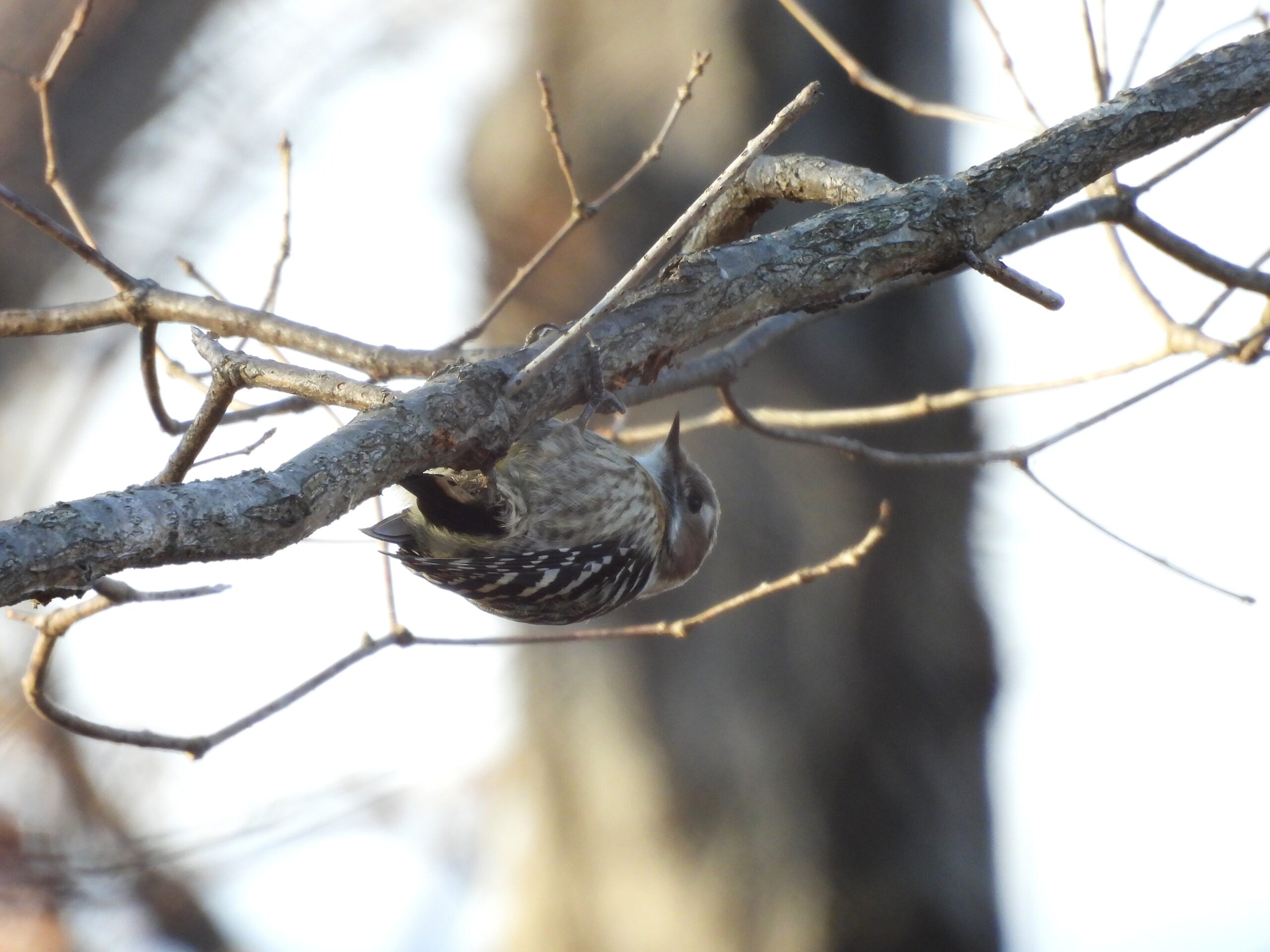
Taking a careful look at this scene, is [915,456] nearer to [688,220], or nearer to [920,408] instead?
[920,408]

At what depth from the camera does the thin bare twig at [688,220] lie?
162 centimetres

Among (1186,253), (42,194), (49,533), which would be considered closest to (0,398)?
(42,194)

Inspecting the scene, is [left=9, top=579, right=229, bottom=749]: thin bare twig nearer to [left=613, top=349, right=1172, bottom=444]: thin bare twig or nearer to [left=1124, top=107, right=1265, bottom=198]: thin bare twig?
[left=613, top=349, right=1172, bottom=444]: thin bare twig

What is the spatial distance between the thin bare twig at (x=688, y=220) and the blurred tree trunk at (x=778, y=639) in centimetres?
458

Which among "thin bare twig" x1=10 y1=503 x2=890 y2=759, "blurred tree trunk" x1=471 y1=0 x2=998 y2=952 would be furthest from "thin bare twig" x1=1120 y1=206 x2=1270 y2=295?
"blurred tree trunk" x1=471 y1=0 x2=998 y2=952

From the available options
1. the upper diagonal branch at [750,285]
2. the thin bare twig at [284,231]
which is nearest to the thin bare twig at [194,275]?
the thin bare twig at [284,231]

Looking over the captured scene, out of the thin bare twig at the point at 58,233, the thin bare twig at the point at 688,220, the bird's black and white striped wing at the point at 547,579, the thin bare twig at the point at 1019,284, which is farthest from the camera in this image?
the bird's black and white striped wing at the point at 547,579

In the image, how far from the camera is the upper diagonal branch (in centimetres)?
144

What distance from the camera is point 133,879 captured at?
15.0 ft

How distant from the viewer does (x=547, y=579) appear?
10.4 ft

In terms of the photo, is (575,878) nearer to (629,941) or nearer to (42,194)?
(629,941)

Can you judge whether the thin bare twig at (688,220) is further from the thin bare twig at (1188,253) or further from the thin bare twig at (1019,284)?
the thin bare twig at (1188,253)

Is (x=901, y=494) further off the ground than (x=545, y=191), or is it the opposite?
(x=545, y=191)

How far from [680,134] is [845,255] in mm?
5032
